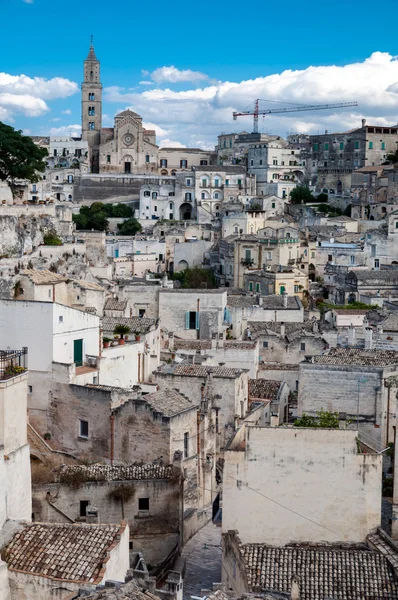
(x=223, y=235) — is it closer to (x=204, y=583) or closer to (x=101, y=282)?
(x=101, y=282)

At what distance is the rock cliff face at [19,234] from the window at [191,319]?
9130 millimetres

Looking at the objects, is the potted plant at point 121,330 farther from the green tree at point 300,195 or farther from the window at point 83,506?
the green tree at point 300,195

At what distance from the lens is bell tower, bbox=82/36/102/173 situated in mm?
90938

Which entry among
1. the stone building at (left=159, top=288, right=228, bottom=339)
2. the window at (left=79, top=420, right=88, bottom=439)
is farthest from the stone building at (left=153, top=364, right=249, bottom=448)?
the stone building at (left=159, top=288, right=228, bottom=339)

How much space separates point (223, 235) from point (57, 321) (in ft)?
133

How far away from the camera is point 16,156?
47219mm

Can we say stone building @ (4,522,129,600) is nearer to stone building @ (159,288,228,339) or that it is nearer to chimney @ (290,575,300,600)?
chimney @ (290,575,300,600)

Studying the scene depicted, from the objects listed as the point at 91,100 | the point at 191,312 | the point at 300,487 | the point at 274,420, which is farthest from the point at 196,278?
the point at 91,100

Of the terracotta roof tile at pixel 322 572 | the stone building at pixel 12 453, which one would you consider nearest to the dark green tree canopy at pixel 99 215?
the stone building at pixel 12 453

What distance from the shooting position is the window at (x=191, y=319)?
36.3 metres

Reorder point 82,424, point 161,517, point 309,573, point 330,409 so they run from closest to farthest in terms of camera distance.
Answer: point 309,573
point 161,517
point 82,424
point 330,409

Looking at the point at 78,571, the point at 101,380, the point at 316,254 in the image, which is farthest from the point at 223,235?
the point at 78,571

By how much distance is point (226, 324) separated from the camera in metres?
37.2

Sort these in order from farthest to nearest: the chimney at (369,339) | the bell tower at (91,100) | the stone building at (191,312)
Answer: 1. the bell tower at (91,100)
2. the stone building at (191,312)
3. the chimney at (369,339)
